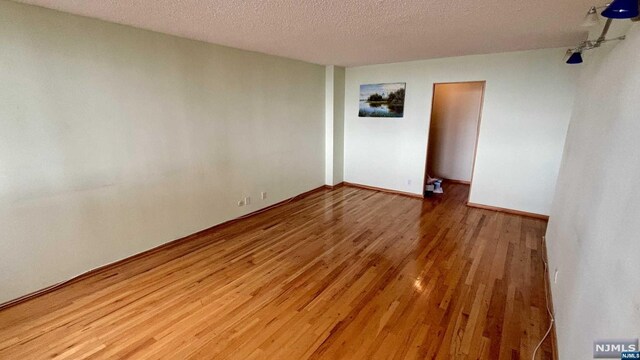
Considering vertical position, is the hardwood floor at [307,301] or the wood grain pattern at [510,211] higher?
the wood grain pattern at [510,211]

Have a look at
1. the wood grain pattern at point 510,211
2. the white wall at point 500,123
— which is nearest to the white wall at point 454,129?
the white wall at point 500,123

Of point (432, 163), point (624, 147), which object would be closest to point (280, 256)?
point (624, 147)

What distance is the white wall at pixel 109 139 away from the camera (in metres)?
2.19

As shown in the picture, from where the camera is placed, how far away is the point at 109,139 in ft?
8.67

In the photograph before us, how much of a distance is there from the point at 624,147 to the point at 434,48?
288 centimetres

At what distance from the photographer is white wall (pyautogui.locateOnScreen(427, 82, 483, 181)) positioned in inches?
230

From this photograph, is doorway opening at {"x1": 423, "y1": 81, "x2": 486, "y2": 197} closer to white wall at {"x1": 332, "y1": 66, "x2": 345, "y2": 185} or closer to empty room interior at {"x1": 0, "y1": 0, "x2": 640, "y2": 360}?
empty room interior at {"x1": 0, "y1": 0, "x2": 640, "y2": 360}

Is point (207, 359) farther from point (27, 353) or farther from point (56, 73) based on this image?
point (56, 73)

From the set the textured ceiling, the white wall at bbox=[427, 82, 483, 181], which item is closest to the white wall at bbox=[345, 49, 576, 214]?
the textured ceiling

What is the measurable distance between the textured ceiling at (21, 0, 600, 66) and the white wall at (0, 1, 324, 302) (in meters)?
0.26

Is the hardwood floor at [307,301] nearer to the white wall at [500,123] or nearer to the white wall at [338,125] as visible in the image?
the white wall at [500,123]

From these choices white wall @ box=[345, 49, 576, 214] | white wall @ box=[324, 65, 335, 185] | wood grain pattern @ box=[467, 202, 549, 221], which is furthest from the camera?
white wall @ box=[324, 65, 335, 185]

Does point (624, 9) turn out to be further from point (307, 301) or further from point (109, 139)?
point (109, 139)

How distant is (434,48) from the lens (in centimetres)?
367
